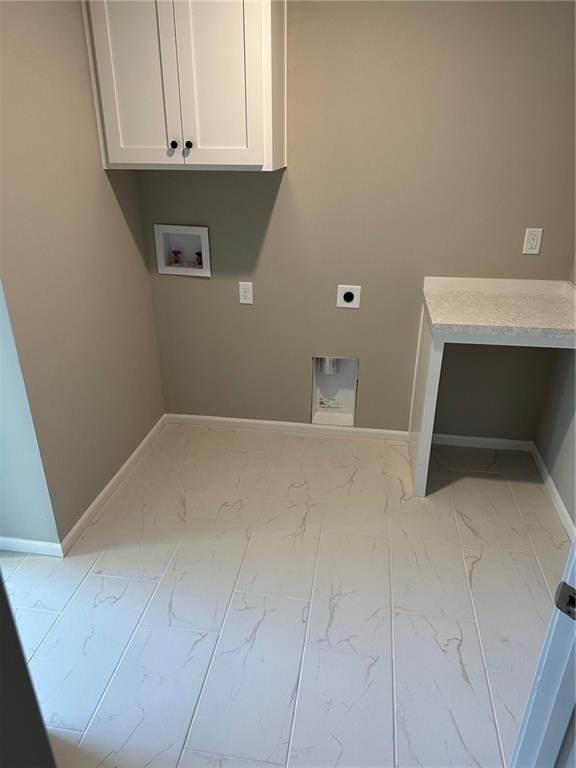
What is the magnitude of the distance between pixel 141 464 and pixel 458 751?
1830 mm

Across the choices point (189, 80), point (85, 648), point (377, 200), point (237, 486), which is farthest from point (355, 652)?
point (189, 80)

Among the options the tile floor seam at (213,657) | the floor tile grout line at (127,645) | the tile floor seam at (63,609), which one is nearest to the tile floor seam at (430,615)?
the tile floor seam at (213,657)

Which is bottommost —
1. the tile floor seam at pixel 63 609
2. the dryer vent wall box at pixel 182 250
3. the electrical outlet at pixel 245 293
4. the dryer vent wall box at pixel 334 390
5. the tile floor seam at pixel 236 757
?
the tile floor seam at pixel 236 757

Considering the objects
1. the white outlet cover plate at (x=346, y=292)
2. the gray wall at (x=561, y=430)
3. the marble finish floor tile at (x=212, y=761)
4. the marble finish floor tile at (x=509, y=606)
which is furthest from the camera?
the white outlet cover plate at (x=346, y=292)

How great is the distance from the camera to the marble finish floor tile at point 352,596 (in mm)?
1733

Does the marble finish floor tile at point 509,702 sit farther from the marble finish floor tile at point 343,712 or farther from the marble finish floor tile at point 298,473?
the marble finish floor tile at point 298,473

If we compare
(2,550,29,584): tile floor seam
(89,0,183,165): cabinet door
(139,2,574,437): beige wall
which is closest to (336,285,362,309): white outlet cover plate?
(139,2,574,437): beige wall

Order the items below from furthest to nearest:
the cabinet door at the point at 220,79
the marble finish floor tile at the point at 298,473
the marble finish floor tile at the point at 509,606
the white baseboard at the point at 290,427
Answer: the white baseboard at the point at 290,427
the marble finish floor tile at the point at 298,473
the cabinet door at the point at 220,79
the marble finish floor tile at the point at 509,606

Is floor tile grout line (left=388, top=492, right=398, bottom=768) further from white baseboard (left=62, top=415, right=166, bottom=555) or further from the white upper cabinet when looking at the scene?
the white upper cabinet

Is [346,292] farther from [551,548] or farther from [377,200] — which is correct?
[551,548]

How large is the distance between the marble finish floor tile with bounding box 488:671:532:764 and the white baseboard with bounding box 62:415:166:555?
161 centimetres

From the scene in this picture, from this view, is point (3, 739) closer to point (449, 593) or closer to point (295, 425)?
point (449, 593)

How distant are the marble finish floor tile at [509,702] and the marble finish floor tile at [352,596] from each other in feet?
1.08

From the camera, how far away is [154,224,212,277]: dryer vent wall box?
261 cm
